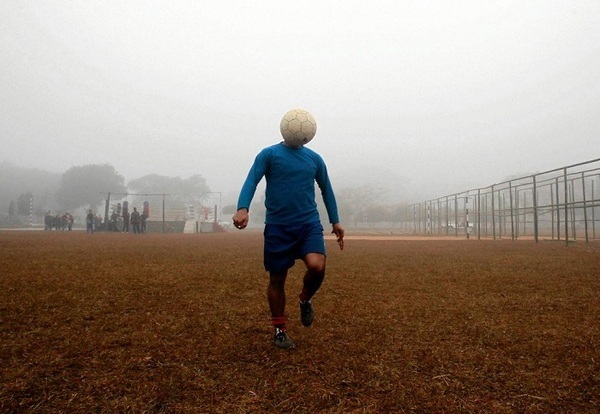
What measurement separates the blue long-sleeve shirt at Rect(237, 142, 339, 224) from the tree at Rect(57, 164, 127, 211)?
82811 mm

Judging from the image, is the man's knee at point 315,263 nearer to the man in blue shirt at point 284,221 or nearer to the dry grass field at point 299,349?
the man in blue shirt at point 284,221

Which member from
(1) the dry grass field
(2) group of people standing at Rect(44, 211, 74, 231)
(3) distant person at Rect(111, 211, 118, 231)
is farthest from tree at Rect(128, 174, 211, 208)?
(1) the dry grass field

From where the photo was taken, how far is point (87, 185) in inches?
3253

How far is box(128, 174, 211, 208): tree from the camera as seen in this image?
392ft

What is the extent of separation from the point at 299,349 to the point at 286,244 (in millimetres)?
793

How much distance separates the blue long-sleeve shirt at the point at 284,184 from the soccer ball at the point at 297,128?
0.32ft

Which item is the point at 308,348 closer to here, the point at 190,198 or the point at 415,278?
the point at 415,278

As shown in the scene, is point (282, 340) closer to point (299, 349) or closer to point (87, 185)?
point (299, 349)

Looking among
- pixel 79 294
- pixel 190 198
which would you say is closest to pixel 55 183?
pixel 190 198

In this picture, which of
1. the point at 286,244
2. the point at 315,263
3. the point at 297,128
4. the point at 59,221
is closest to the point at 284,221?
the point at 286,244

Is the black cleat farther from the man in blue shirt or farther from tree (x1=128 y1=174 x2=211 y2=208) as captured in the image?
tree (x1=128 y1=174 x2=211 y2=208)

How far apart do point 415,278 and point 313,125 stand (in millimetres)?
3975

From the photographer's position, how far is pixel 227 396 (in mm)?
2146

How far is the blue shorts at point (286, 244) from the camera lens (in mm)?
3035
